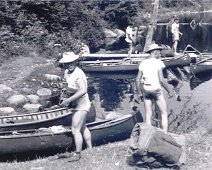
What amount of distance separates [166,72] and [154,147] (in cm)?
1586

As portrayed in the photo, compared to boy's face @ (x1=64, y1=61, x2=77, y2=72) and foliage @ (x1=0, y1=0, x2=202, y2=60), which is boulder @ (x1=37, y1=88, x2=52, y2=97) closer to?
foliage @ (x1=0, y1=0, x2=202, y2=60)

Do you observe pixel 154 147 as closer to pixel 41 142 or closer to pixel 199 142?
pixel 199 142

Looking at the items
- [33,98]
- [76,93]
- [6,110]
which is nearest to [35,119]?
[6,110]

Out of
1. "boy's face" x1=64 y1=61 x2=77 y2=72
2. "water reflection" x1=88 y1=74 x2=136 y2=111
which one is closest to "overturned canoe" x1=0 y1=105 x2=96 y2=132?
"boy's face" x1=64 y1=61 x2=77 y2=72

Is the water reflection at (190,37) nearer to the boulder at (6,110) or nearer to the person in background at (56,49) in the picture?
the person in background at (56,49)

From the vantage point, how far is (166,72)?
22.6 metres

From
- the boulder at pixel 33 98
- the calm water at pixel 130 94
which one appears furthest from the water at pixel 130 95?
the boulder at pixel 33 98

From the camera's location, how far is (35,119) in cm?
1065

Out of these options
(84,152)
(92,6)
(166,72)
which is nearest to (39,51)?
(166,72)

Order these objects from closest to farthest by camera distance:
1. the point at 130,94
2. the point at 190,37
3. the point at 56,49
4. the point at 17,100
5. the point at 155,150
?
the point at 155,150 < the point at 17,100 < the point at 130,94 < the point at 56,49 < the point at 190,37

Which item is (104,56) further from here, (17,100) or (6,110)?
(6,110)

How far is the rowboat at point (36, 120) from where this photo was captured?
31.3 ft

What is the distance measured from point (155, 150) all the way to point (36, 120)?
168 inches

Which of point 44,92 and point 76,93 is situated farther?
point 44,92
